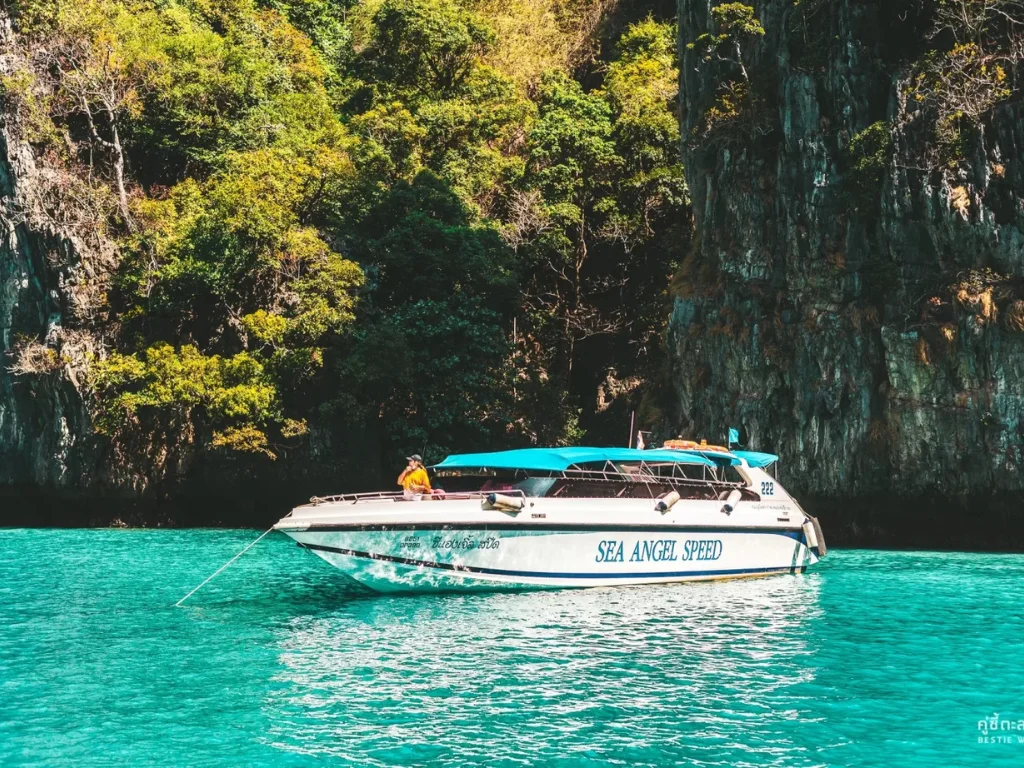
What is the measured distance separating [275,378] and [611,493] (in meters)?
16.1

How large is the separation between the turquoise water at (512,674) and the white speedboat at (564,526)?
1.51 ft

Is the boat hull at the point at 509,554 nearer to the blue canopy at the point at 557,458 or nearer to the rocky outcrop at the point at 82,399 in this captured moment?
the blue canopy at the point at 557,458

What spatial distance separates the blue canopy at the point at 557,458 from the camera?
59.9 ft

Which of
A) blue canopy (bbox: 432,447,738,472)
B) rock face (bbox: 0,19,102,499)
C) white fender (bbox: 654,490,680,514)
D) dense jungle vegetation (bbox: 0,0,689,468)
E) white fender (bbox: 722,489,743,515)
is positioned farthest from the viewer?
rock face (bbox: 0,19,102,499)

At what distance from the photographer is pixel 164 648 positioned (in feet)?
45.0

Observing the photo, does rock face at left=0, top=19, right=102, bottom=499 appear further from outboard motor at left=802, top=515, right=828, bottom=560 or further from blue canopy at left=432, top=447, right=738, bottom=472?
outboard motor at left=802, top=515, right=828, bottom=560

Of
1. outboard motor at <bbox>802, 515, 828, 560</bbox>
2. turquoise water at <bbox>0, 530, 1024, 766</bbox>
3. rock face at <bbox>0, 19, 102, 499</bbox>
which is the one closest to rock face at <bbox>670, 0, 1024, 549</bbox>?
outboard motor at <bbox>802, 515, 828, 560</bbox>

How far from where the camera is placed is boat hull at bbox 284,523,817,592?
16.8 m

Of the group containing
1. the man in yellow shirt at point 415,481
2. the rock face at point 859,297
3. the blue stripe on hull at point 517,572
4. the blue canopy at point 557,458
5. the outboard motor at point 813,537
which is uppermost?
the rock face at point 859,297

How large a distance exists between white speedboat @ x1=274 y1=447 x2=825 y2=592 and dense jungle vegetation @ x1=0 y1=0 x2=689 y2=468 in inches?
509

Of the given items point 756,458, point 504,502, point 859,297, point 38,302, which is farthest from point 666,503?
point 38,302

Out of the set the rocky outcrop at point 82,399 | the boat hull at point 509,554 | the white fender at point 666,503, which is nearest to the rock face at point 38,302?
the rocky outcrop at point 82,399

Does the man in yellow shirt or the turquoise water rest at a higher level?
the man in yellow shirt

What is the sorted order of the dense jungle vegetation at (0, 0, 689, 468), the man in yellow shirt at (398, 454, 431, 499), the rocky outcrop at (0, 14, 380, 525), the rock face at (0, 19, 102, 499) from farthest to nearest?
1. the rock face at (0, 19, 102, 499)
2. the rocky outcrop at (0, 14, 380, 525)
3. the dense jungle vegetation at (0, 0, 689, 468)
4. the man in yellow shirt at (398, 454, 431, 499)
